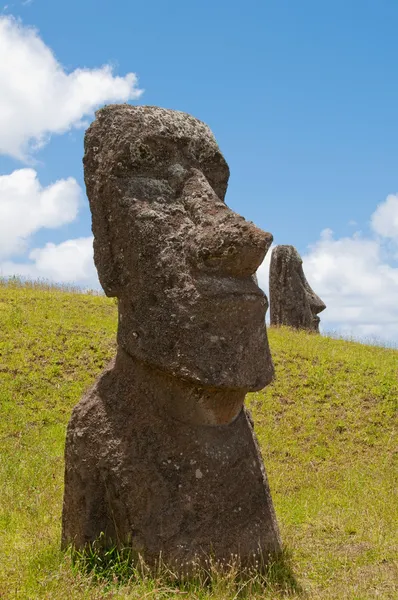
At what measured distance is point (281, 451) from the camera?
1044cm

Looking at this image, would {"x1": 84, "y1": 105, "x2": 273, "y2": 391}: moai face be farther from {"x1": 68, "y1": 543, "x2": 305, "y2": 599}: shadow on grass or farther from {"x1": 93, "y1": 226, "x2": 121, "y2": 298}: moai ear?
{"x1": 68, "y1": 543, "x2": 305, "y2": 599}: shadow on grass

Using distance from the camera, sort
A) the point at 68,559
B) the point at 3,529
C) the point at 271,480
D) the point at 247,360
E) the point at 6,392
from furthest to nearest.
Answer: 1. the point at 6,392
2. the point at 271,480
3. the point at 3,529
4. the point at 68,559
5. the point at 247,360

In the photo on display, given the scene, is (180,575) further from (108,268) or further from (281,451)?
(281,451)

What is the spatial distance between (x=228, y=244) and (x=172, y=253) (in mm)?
396

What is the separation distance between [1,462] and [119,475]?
478cm

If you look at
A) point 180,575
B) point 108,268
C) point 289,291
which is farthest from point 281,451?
point 289,291

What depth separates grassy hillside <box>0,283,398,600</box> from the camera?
491 centimetres

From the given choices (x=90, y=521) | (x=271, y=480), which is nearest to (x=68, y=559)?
(x=90, y=521)

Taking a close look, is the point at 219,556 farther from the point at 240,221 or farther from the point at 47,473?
the point at 47,473

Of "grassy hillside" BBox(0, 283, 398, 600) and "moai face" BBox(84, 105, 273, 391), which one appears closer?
"moai face" BBox(84, 105, 273, 391)

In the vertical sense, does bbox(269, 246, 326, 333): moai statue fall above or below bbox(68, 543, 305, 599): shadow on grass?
above

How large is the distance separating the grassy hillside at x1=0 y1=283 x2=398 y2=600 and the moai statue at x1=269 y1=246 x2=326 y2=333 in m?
2.09

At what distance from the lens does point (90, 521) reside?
15.9 feet

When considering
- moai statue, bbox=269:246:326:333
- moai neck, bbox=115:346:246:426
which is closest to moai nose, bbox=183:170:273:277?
moai neck, bbox=115:346:246:426
